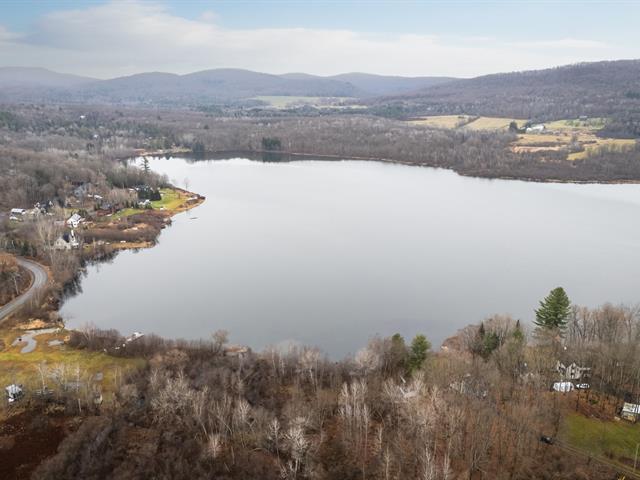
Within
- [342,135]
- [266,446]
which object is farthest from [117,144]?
[266,446]

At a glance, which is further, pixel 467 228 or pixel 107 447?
pixel 467 228

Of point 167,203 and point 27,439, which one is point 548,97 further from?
point 27,439

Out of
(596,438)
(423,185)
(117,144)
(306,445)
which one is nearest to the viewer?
(306,445)

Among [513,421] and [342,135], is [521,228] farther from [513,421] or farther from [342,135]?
[342,135]

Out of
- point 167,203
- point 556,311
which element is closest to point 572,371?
point 556,311

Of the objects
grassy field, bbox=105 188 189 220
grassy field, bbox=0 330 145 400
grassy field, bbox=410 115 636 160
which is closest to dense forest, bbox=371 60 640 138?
grassy field, bbox=410 115 636 160

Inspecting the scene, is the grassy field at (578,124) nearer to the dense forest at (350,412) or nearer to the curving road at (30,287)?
the dense forest at (350,412)
